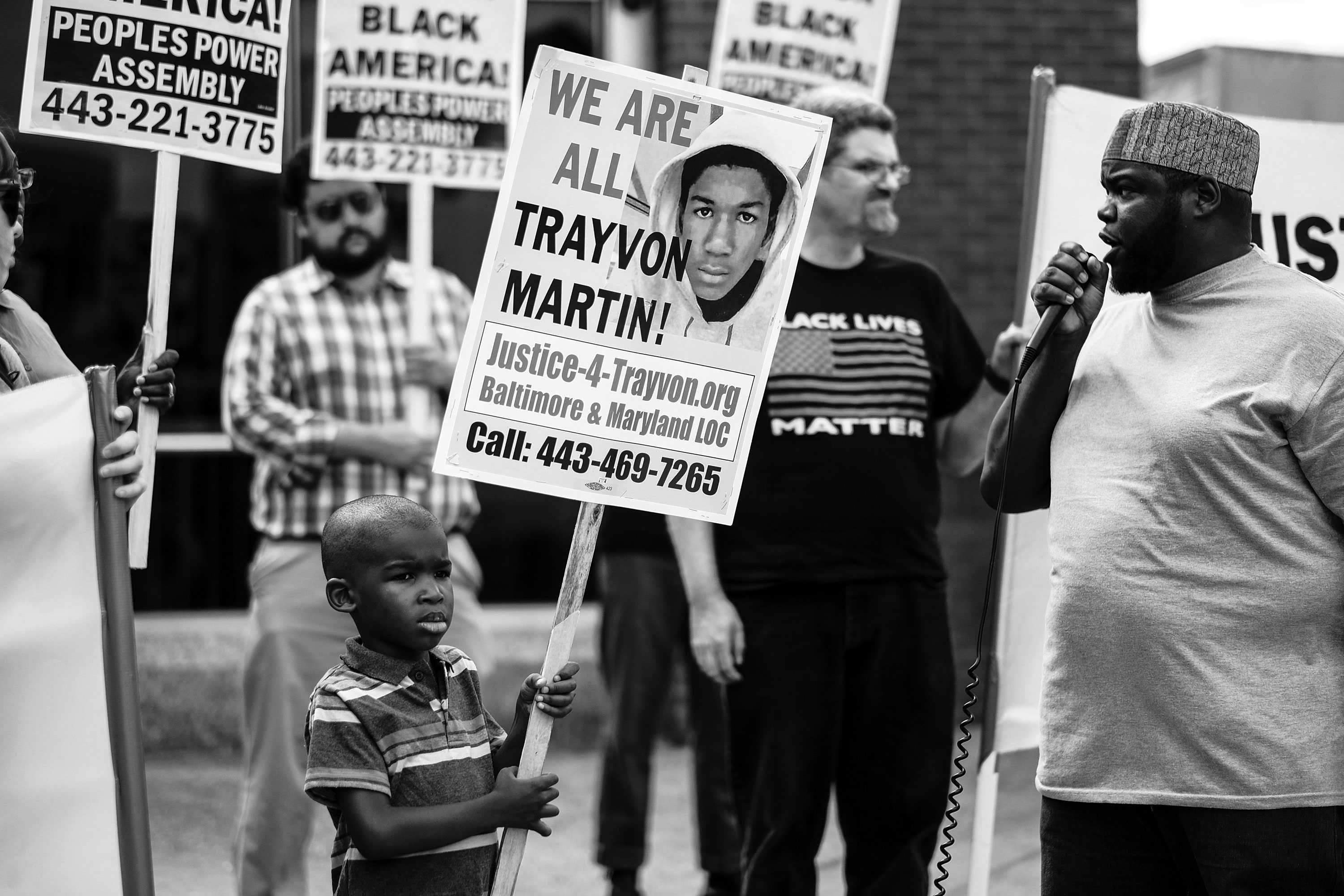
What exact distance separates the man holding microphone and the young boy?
3.24 ft

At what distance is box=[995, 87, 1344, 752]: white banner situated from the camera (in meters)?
4.02

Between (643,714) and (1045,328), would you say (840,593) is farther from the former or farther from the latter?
(643,714)

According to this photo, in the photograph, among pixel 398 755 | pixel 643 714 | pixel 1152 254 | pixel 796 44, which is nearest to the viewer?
pixel 398 755

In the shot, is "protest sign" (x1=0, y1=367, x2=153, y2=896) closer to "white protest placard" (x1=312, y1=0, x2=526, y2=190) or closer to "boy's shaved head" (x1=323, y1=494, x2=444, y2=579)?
"boy's shaved head" (x1=323, y1=494, x2=444, y2=579)

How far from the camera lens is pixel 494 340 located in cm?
304

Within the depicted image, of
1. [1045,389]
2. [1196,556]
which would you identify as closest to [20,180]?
[1045,389]

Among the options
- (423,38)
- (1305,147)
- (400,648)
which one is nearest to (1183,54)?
(1305,147)

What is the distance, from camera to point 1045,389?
319 centimetres

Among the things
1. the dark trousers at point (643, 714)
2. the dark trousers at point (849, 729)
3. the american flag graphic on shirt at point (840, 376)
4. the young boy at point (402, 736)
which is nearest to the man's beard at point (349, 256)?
the dark trousers at point (643, 714)

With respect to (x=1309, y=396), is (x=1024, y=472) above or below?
below

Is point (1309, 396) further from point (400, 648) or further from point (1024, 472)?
point (400, 648)

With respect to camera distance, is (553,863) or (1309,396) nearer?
(1309,396)

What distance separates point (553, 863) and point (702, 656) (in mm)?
2228

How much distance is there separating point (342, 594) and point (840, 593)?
1.55 meters
